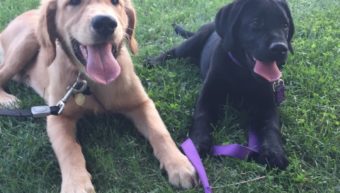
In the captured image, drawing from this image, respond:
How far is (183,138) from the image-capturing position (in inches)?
136

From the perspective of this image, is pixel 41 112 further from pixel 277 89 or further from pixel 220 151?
pixel 277 89

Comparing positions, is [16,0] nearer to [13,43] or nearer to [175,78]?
[13,43]

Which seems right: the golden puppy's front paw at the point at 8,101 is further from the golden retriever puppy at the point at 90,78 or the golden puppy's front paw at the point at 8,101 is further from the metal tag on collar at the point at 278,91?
the metal tag on collar at the point at 278,91

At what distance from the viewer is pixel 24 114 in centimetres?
326

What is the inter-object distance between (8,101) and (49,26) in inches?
34.1

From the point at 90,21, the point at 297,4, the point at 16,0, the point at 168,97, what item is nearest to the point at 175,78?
the point at 168,97

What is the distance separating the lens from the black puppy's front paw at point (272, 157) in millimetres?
3031

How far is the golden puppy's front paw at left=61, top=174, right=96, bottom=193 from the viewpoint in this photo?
278 centimetres

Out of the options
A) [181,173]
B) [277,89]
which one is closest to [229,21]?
[277,89]

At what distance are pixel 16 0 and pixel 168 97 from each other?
3.25 metres

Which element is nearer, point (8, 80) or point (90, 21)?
point (90, 21)

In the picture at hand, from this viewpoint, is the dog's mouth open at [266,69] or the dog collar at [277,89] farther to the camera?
the dog collar at [277,89]

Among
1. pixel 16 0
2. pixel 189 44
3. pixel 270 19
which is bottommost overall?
pixel 16 0

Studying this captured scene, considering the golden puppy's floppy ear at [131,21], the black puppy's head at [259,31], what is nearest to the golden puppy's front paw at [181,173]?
the black puppy's head at [259,31]
